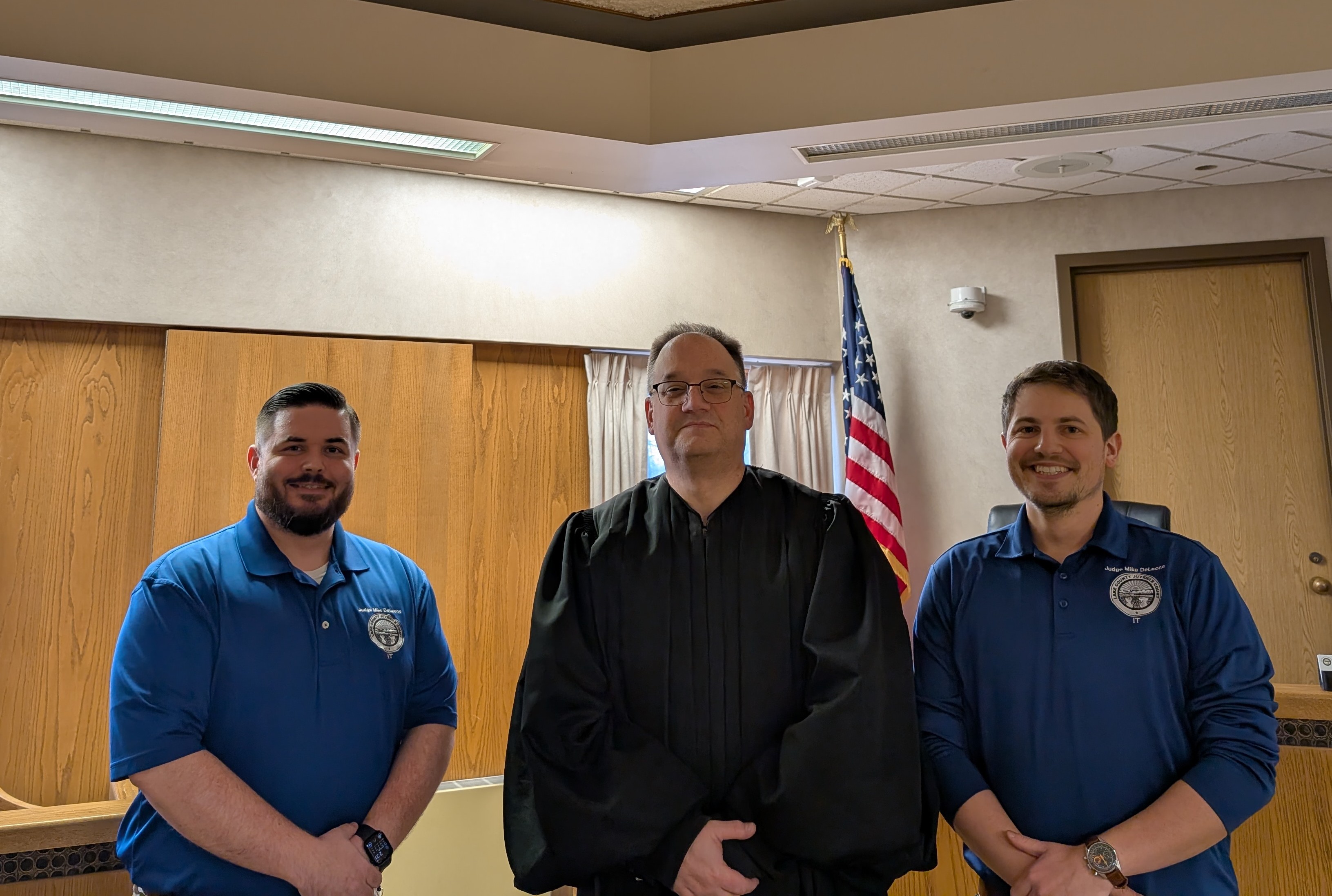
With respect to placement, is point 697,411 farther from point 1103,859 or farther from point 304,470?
point 1103,859

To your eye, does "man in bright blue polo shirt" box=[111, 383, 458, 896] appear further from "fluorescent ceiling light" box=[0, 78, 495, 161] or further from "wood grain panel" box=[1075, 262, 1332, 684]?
"wood grain panel" box=[1075, 262, 1332, 684]

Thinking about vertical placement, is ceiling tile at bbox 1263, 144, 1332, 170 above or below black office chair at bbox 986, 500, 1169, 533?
above

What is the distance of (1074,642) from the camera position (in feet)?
5.49

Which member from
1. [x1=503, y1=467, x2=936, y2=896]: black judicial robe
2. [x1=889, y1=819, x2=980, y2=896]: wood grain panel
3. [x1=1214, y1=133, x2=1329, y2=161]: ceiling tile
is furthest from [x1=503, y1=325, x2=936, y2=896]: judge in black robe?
[x1=1214, y1=133, x2=1329, y2=161]: ceiling tile

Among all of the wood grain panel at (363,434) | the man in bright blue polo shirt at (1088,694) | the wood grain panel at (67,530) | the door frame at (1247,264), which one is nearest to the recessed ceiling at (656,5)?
the man in bright blue polo shirt at (1088,694)

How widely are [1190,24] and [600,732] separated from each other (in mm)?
2319

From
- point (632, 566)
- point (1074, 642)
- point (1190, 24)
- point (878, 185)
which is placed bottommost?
point (1074, 642)

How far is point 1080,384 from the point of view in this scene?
1799mm

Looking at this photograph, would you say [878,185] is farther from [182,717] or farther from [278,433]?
[182,717]

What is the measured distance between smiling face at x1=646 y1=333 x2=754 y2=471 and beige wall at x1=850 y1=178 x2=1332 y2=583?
10.0ft

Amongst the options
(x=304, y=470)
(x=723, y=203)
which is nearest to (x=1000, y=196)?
(x=723, y=203)

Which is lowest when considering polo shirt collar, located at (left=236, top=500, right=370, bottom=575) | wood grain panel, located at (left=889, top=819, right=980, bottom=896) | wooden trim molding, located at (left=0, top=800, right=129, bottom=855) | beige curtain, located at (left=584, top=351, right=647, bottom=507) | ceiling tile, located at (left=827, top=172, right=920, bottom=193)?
wood grain panel, located at (left=889, top=819, right=980, bottom=896)

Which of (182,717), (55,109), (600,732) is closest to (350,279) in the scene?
(55,109)

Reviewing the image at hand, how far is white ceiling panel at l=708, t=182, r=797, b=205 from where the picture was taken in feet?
14.0
